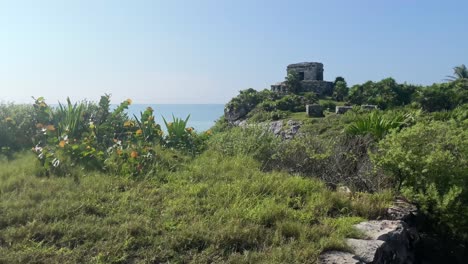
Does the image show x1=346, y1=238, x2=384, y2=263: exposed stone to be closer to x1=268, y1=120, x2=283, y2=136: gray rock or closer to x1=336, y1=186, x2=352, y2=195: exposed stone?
x1=336, y1=186, x2=352, y2=195: exposed stone

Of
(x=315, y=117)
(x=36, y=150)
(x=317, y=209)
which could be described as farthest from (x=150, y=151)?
(x=315, y=117)

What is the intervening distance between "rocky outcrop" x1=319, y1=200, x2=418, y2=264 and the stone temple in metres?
38.6

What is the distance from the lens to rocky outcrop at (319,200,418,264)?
9.64ft

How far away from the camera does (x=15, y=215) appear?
10.7 feet

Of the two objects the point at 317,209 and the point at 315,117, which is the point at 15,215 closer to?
the point at 317,209

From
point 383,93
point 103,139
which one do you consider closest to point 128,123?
point 103,139

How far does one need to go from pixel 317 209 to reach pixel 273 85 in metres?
42.2

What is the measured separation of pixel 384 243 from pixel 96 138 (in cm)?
411

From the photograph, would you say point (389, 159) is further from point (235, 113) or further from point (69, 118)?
point (235, 113)

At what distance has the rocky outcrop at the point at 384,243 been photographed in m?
2.94

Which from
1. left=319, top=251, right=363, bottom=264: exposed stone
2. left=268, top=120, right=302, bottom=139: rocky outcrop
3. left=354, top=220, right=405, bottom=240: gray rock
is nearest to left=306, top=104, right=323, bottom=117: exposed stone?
left=268, top=120, right=302, bottom=139: rocky outcrop

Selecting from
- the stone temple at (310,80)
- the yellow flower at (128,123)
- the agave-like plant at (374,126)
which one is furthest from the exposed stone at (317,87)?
the yellow flower at (128,123)

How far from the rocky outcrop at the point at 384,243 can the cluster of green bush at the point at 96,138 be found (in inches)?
95.4

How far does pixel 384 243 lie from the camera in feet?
10.6
